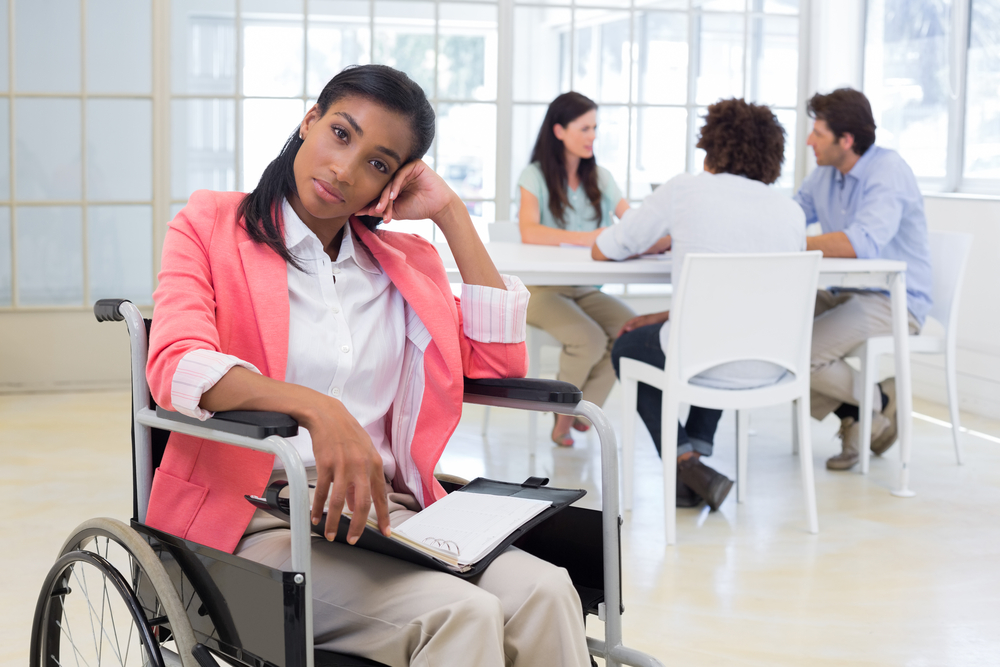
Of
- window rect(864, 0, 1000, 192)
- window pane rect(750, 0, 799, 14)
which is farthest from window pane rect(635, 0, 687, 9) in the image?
window rect(864, 0, 1000, 192)

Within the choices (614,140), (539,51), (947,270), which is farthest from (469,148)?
(947,270)

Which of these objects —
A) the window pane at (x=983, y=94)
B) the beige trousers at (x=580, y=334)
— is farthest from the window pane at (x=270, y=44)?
the window pane at (x=983, y=94)

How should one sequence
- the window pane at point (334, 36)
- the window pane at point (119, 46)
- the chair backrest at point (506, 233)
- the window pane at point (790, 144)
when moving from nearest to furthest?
the chair backrest at point (506, 233)
the window pane at point (119, 46)
the window pane at point (334, 36)
the window pane at point (790, 144)

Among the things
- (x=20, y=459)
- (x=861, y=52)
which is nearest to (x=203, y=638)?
(x=20, y=459)

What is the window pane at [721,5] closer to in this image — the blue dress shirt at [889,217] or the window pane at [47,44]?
the blue dress shirt at [889,217]

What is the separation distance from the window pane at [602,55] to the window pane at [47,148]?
7.45 ft

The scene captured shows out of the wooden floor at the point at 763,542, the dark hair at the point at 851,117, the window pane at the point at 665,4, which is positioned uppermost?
the window pane at the point at 665,4

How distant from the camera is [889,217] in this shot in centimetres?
320

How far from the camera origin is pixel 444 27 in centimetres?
464

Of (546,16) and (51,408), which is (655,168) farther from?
(51,408)

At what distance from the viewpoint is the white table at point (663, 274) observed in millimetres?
2654

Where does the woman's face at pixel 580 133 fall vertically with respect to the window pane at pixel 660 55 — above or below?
below

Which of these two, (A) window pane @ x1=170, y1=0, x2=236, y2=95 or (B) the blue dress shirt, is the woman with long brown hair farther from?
(A) window pane @ x1=170, y1=0, x2=236, y2=95

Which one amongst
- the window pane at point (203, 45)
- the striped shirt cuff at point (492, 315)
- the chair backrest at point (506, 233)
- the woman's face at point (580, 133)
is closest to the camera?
the striped shirt cuff at point (492, 315)
